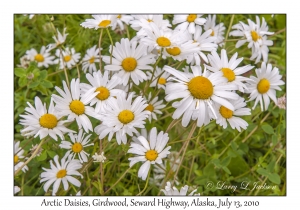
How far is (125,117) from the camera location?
4.43 feet

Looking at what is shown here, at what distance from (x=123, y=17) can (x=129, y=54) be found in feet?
1.03

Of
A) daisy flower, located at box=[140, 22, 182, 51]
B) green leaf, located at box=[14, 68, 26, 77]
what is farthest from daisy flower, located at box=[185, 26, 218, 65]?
green leaf, located at box=[14, 68, 26, 77]

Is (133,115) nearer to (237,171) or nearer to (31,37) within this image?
(237,171)

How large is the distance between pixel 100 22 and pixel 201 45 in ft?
1.61

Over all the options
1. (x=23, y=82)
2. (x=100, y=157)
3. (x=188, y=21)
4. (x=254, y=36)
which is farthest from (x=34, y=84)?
(x=254, y=36)

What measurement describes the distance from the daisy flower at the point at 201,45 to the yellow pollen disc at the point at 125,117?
1.25 ft

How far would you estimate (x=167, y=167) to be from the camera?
69.1 inches

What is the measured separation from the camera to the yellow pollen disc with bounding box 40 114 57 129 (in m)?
1.41

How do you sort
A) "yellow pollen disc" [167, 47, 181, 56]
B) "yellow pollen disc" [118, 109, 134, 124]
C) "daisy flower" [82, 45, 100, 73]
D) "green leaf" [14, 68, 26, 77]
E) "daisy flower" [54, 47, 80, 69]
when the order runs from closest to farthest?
"yellow pollen disc" [118, 109, 134, 124], "yellow pollen disc" [167, 47, 181, 56], "green leaf" [14, 68, 26, 77], "daisy flower" [82, 45, 100, 73], "daisy flower" [54, 47, 80, 69]

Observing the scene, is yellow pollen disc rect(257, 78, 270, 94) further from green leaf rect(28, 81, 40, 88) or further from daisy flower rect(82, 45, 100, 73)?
green leaf rect(28, 81, 40, 88)

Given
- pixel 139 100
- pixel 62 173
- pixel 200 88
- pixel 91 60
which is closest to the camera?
pixel 200 88

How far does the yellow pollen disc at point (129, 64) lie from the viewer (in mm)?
1510

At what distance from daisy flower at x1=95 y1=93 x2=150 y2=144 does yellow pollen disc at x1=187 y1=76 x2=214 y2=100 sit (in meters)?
0.20

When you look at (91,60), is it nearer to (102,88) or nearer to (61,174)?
(102,88)
